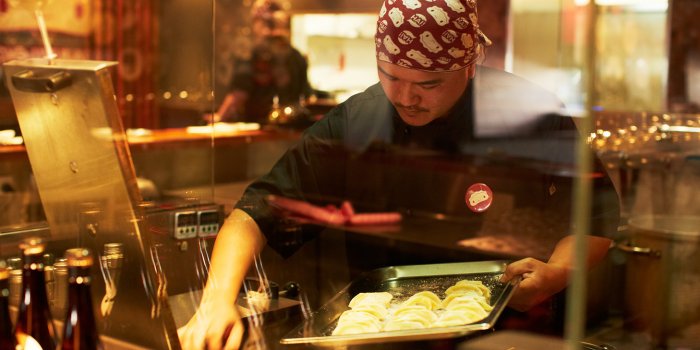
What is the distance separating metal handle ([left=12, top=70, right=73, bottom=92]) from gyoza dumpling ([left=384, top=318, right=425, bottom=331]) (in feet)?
1.76

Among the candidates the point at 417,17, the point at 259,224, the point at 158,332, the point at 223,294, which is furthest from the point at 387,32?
the point at 158,332

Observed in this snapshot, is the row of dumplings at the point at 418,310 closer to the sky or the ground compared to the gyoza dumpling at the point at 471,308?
closer to the ground

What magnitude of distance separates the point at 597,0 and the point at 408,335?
49 centimetres

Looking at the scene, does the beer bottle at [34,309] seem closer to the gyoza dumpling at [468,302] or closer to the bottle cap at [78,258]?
the bottle cap at [78,258]

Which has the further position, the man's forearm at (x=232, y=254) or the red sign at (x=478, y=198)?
the red sign at (x=478, y=198)

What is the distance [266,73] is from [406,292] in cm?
449

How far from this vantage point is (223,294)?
1.27 metres

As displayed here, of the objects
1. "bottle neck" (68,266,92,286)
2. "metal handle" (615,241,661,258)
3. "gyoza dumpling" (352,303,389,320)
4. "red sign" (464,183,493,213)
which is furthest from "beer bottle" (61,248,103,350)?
"metal handle" (615,241,661,258)

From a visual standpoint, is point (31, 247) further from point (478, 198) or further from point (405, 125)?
point (478, 198)

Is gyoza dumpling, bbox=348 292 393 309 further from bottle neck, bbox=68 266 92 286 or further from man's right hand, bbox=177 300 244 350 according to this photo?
bottle neck, bbox=68 266 92 286

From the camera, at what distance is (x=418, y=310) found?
1.19 m

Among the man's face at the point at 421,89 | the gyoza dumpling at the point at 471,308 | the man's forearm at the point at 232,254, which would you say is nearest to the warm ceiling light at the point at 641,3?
the man's face at the point at 421,89

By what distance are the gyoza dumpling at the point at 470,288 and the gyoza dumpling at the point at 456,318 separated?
0.11m

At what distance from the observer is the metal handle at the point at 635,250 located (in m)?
2.98
